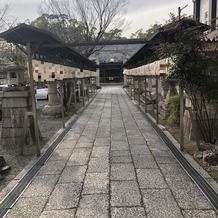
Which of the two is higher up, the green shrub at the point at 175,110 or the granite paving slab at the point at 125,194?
the green shrub at the point at 175,110

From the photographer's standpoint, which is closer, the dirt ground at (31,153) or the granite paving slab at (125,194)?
the granite paving slab at (125,194)

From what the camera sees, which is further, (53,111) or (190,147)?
(53,111)

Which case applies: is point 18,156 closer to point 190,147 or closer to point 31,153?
point 31,153

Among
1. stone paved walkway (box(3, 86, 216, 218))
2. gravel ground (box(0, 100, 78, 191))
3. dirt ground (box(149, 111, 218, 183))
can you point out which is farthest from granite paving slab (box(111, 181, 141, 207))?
gravel ground (box(0, 100, 78, 191))

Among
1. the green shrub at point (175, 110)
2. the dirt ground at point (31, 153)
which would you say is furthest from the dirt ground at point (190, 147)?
the green shrub at point (175, 110)

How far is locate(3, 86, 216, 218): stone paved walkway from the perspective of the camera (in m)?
3.31

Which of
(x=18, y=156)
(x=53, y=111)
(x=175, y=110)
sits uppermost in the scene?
(x=175, y=110)

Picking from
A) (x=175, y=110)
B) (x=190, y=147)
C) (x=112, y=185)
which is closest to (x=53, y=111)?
(x=175, y=110)

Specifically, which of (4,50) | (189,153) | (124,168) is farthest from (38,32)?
(4,50)

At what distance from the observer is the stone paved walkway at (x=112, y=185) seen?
331 centimetres

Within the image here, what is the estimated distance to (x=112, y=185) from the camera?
4.03m

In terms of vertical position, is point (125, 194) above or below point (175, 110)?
below

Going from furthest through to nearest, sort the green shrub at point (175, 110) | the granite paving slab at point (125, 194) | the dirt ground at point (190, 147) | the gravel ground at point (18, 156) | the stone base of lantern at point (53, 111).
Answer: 1. the stone base of lantern at point (53, 111)
2. the green shrub at point (175, 110)
3. the gravel ground at point (18, 156)
4. the dirt ground at point (190, 147)
5. the granite paving slab at point (125, 194)

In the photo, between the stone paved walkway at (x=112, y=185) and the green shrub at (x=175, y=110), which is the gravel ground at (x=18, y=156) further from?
the green shrub at (x=175, y=110)
